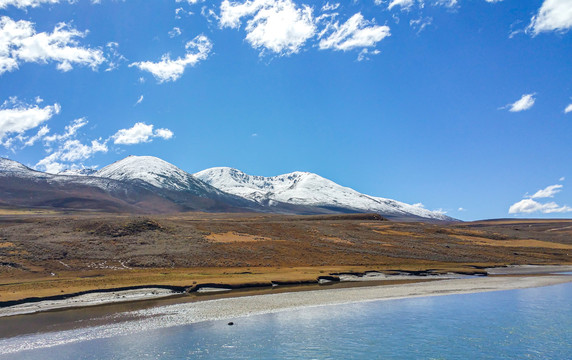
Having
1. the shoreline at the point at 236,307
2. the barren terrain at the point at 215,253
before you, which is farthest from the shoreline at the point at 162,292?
the shoreline at the point at 236,307

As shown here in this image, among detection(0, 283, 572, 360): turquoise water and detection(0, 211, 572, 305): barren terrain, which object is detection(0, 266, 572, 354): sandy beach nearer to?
detection(0, 283, 572, 360): turquoise water

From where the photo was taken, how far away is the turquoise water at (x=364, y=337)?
24.2 metres

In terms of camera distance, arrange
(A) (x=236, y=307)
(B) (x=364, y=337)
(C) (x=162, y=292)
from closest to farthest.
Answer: (B) (x=364, y=337) → (A) (x=236, y=307) → (C) (x=162, y=292)

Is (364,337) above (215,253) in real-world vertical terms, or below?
below

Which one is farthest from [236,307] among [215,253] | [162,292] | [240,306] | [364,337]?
[215,253]

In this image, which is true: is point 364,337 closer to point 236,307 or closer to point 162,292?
point 236,307

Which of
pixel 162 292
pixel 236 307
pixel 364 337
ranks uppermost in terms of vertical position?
pixel 162 292

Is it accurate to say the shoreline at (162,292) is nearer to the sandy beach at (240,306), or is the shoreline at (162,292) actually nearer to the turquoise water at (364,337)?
the sandy beach at (240,306)

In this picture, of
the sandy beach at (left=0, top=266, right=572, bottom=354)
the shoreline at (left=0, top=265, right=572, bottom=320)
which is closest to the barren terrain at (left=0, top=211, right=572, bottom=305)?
the shoreline at (left=0, top=265, right=572, bottom=320)

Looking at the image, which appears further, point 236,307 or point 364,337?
point 236,307

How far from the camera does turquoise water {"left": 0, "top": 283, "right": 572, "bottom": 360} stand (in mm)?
24250

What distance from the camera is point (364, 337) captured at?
90.7 feet

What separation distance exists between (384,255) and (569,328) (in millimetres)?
50772

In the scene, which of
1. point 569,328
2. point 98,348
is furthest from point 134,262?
point 569,328
